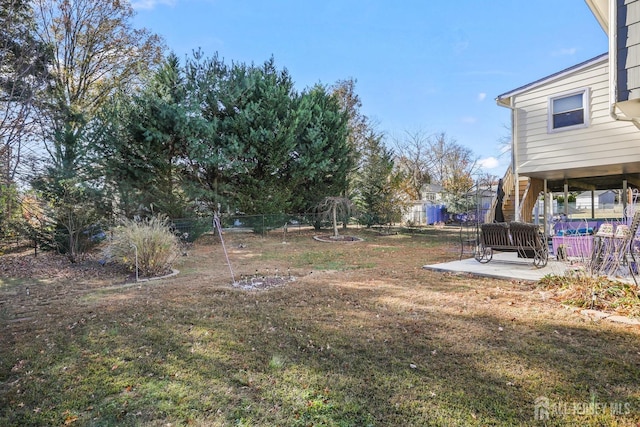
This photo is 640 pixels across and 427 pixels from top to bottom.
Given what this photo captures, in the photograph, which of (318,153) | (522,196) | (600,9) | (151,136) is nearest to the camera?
(600,9)

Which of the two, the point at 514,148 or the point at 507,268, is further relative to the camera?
the point at 514,148

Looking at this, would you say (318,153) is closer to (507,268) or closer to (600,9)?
(507,268)

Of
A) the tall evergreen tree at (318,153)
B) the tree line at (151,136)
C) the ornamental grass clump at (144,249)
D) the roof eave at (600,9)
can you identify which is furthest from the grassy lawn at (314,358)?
the tall evergreen tree at (318,153)

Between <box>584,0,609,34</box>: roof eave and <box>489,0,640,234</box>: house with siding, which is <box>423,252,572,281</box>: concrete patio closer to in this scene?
<box>489,0,640,234</box>: house with siding

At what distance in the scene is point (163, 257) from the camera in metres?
7.00

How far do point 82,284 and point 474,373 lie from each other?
22.4 feet

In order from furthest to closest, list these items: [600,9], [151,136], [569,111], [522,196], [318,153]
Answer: [318,153] < [151,136] < [522,196] < [569,111] < [600,9]

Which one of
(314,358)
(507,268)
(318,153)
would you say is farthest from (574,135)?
(318,153)

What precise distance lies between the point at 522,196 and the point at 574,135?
256cm

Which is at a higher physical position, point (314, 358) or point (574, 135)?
point (574, 135)

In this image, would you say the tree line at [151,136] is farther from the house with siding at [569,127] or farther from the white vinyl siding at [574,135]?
the white vinyl siding at [574,135]

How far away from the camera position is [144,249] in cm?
674

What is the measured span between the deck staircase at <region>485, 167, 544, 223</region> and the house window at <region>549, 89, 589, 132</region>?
1.82 meters

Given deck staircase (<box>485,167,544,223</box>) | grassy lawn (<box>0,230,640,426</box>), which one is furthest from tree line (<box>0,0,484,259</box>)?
deck staircase (<box>485,167,544,223</box>)
